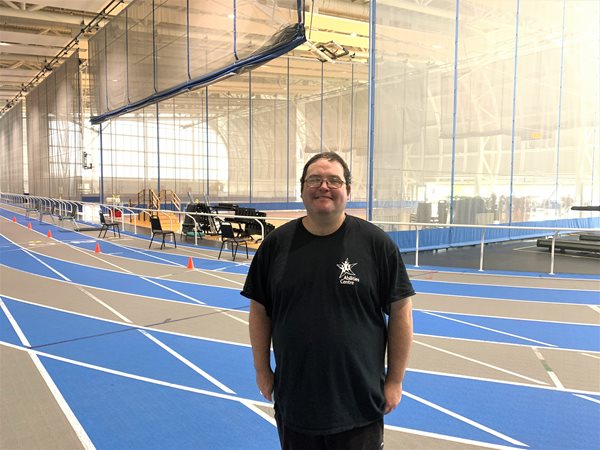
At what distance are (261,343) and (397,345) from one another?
0.60m

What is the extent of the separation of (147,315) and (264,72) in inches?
1035

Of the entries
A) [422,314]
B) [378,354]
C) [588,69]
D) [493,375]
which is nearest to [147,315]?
[422,314]

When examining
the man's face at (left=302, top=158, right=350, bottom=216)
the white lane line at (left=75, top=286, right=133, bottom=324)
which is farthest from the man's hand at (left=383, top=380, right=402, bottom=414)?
the white lane line at (left=75, top=286, right=133, bottom=324)

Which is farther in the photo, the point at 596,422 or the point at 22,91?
the point at 22,91

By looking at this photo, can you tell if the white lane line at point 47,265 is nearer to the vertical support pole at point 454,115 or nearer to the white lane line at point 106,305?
the white lane line at point 106,305

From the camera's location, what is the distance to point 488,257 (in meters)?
11.8

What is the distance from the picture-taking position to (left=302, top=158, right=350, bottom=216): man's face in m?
1.85

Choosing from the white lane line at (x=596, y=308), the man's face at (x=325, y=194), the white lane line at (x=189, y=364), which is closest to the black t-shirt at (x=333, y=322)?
the man's face at (x=325, y=194)

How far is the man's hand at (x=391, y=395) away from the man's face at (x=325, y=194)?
30.4 inches

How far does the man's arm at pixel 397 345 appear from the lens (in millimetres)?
1936

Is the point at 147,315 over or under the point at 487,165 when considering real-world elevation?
under

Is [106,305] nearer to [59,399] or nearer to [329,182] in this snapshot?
[59,399]

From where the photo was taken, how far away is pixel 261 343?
2.08 metres

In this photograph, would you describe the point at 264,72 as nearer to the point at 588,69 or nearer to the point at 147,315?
the point at 588,69
